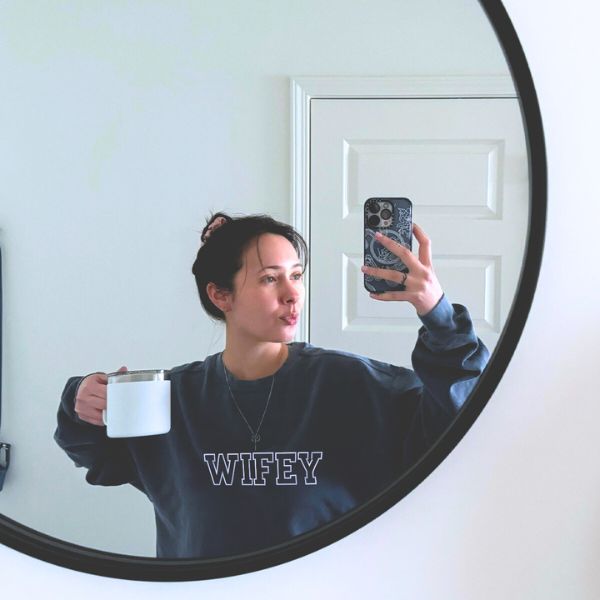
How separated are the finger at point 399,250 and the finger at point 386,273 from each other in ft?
0.05

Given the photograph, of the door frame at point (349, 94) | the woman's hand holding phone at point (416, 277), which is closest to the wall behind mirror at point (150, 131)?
the door frame at point (349, 94)

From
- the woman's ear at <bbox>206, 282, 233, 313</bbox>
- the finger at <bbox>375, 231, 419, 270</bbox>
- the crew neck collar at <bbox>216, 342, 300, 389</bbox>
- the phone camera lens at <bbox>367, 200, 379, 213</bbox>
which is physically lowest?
the crew neck collar at <bbox>216, 342, 300, 389</bbox>

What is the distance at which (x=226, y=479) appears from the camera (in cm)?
78

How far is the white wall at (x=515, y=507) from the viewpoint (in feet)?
2.68

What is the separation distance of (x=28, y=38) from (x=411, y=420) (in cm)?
59

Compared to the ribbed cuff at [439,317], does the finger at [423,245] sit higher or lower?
higher

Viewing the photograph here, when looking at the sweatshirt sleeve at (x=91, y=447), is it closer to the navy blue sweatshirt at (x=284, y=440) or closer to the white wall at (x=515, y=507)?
the navy blue sweatshirt at (x=284, y=440)

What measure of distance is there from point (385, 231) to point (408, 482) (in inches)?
10.9

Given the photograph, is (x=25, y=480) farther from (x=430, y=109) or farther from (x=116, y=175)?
(x=430, y=109)

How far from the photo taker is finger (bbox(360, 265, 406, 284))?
78 cm

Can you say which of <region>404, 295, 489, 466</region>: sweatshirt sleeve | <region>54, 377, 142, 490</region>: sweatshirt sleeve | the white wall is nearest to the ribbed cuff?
<region>404, 295, 489, 466</region>: sweatshirt sleeve

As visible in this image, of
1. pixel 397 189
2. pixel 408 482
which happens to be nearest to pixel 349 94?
pixel 397 189

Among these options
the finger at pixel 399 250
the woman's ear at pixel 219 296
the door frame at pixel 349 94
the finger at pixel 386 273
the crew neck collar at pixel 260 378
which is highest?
the door frame at pixel 349 94

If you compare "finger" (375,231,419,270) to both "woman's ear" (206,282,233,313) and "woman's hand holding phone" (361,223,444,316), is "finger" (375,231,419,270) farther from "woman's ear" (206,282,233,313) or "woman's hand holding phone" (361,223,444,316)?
"woman's ear" (206,282,233,313)
